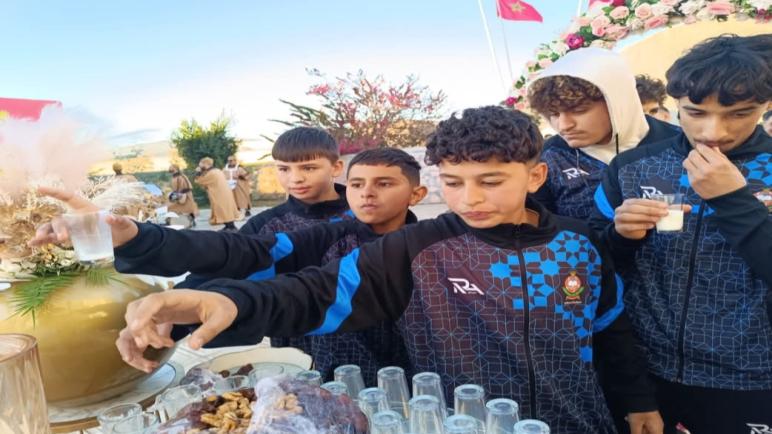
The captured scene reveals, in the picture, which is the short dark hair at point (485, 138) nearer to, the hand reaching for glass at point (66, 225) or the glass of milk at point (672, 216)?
the glass of milk at point (672, 216)

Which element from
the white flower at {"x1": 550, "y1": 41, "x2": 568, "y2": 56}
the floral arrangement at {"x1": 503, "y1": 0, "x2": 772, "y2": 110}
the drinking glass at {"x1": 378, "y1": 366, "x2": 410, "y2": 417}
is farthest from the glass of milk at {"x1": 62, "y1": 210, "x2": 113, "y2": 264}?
the white flower at {"x1": 550, "y1": 41, "x2": 568, "y2": 56}

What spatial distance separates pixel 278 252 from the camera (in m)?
1.93

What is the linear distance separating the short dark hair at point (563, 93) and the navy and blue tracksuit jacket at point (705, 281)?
0.44 metres

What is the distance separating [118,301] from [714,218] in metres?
1.90

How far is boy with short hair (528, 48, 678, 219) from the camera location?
2.11 m

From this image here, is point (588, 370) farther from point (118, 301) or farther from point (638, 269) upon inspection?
point (118, 301)

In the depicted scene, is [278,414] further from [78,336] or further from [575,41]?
[575,41]

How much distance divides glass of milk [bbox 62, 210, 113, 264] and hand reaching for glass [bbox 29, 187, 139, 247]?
0.01 meters

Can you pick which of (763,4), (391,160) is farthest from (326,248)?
(763,4)

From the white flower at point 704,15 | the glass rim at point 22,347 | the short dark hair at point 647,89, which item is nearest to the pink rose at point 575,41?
the white flower at point 704,15

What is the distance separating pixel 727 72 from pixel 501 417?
135 cm

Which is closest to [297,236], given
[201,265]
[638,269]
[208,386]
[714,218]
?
[201,265]

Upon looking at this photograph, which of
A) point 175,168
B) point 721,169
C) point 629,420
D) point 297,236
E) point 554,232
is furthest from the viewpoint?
point 175,168

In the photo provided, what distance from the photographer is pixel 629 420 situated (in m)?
1.71
